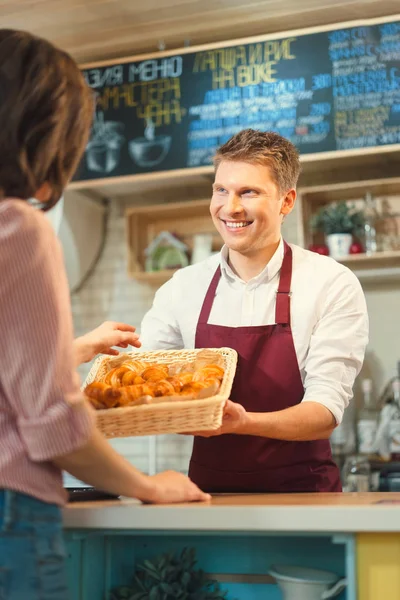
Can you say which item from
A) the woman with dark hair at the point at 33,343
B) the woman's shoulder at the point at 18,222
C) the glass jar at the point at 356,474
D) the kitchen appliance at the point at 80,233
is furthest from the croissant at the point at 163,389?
the kitchen appliance at the point at 80,233

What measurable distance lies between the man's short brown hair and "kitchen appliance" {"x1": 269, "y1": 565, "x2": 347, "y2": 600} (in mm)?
1278

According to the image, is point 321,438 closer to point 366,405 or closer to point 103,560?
point 103,560

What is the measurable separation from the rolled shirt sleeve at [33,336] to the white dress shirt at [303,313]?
1107 millimetres

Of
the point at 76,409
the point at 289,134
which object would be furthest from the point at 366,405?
the point at 76,409

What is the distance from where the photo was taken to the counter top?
4.03 ft

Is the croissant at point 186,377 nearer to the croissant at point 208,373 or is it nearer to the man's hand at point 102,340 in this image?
the croissant at point 208,373

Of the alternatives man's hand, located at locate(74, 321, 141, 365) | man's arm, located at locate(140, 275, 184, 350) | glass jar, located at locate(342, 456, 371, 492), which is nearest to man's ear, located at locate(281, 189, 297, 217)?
man's arm, located at locate(140, 275, 184, 350)

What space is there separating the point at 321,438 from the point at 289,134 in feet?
6.55

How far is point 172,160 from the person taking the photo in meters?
3.90

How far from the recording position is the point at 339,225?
3715mm

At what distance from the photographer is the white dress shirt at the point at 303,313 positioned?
209 cm

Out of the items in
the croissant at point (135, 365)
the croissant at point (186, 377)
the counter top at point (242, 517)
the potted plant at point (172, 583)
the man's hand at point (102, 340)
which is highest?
the man's hand at point (102, 340)

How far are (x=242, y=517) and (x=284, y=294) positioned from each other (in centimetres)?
110

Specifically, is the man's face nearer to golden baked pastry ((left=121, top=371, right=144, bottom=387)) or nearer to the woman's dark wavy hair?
golden baked pastry ((left=121, top=371, right=144, bottom=387))
